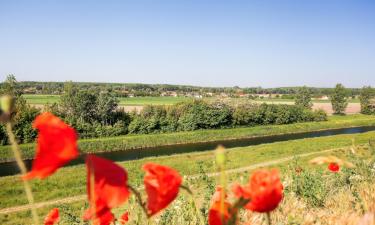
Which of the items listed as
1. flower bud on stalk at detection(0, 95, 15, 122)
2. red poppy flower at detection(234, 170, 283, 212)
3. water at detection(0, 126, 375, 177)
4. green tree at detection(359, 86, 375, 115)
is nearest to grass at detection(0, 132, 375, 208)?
water at detection(0, 126, 375, 177)

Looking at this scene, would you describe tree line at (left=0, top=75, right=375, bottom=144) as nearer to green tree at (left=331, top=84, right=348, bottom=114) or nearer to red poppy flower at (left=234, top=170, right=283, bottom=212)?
green tree at (left=331, top=84, right=348, bottom=114)

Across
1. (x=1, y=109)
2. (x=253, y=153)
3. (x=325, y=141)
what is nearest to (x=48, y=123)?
(x=1, y=109)

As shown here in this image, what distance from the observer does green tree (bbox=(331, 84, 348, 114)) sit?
88.8 meters

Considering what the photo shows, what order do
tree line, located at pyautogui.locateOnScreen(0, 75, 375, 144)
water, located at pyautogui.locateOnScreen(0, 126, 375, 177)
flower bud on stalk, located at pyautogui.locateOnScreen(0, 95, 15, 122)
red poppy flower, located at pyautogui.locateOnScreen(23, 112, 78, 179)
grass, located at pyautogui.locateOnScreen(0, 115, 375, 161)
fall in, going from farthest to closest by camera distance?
tree line, located at pyautogui.locateOnScreen(0, 75, 375, 144)
grass, located at pyautogui.locateOnScreen(0, 115, 375, 161)
water, located at pyautogui.locateOnScreen(0, 126, 375, 177)
red poppy flower, located at pyautogui.locateOnScreen(23, 112, 78, 179)
flower bud on stalk, located at pyautogui.locateOnScreen(0, 95, 15, 122)

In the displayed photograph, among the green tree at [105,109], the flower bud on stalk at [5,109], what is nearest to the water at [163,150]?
the green tree at [105,109]

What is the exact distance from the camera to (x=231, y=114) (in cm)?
6556

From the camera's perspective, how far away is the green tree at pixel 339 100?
88812 mm

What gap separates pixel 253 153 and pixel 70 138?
36.9 m

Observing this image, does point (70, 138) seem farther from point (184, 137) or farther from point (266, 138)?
point (266, 138)

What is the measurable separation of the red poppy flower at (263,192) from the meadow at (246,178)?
1.06 ft

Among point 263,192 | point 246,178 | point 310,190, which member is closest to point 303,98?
point 246,178

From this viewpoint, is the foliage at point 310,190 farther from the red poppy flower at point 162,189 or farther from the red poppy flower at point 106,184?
the red poppy flower at point 106,184

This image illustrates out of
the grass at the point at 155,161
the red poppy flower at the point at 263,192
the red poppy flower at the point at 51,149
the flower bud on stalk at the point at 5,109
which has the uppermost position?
the flower bud on stalk at the point at 5,109

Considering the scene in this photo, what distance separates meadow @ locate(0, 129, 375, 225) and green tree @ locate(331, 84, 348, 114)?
153 ft
